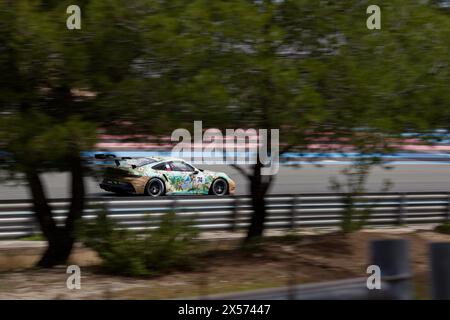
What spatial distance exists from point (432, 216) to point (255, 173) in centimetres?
673

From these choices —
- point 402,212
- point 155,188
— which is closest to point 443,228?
point 402,212

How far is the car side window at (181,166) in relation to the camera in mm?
19672

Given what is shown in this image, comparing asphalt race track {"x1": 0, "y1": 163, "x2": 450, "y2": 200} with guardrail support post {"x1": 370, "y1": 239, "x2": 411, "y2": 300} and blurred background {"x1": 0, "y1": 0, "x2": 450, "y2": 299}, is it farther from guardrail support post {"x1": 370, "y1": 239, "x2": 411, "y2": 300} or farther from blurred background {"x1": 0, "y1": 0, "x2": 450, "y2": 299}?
guardrail support post {"x1": 370, "y1": 239, "x2": 411, "y2": 300}

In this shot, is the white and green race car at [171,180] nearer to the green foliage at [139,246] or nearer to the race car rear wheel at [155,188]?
the race car rear wheel at [155,188]

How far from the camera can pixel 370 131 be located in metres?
9.37

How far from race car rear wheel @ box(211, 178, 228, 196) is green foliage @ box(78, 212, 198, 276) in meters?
Result: 10.3

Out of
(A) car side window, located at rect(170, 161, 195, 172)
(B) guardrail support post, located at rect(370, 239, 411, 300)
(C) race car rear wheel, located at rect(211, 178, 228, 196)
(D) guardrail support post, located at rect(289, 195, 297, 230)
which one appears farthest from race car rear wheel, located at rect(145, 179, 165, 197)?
(B) guardrail support post, located at rect(370, 239, 411, 300)

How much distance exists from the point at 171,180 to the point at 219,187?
158 cm

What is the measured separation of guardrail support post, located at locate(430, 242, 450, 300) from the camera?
4070mm

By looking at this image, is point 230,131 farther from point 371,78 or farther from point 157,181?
point 157,181

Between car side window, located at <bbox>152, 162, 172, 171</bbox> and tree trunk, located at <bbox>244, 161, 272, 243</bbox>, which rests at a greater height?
car side window, located at <bbox>152, 162, 172, 171</bbox>

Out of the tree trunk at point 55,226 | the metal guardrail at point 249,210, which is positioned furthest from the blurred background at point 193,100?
Result: the metal guardrail at point 249,210

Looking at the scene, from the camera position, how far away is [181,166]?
65.0 feet
